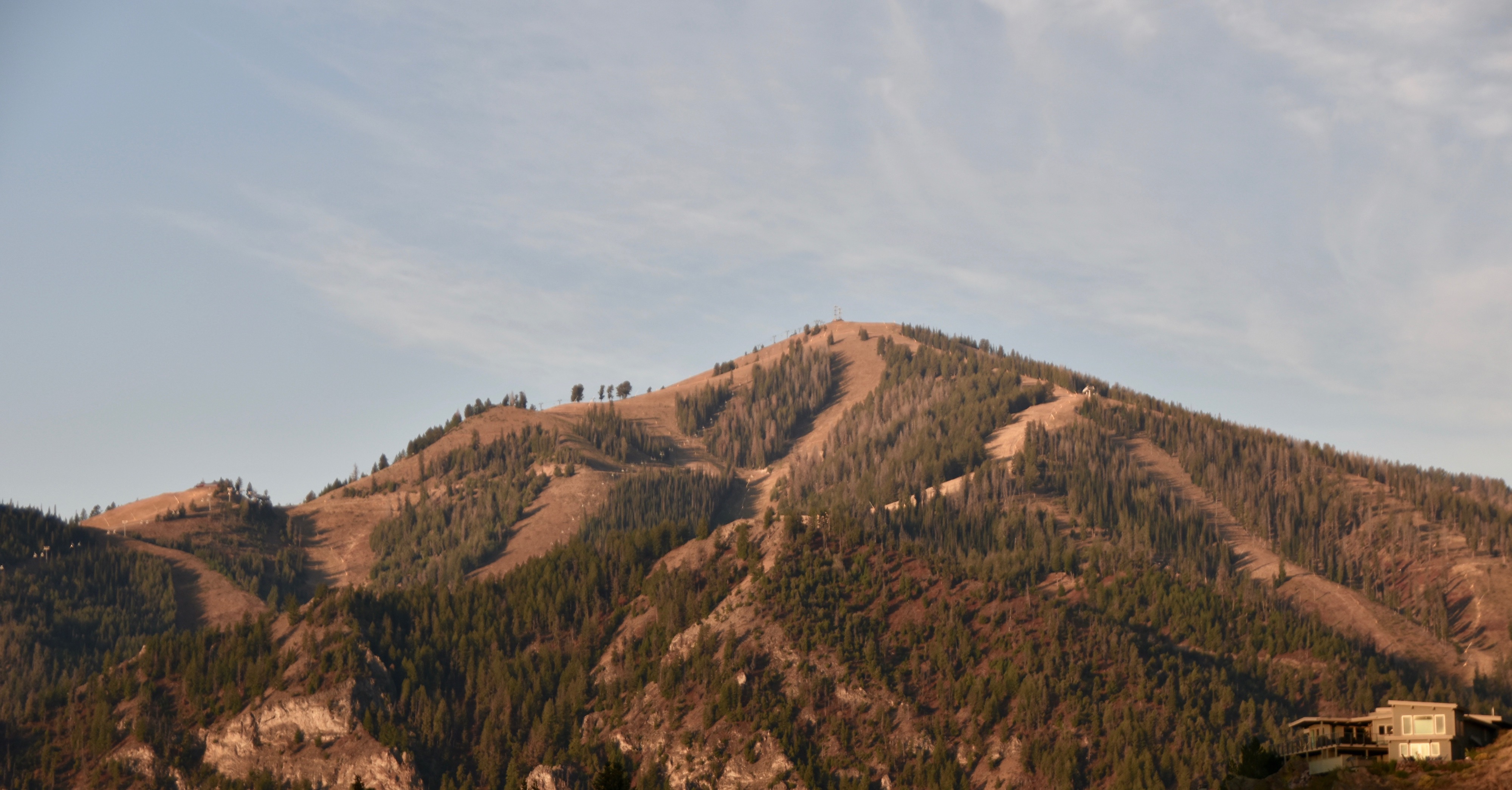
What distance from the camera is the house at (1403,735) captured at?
133m

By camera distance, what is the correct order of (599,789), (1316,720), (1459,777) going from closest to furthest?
(599,789) → (1459,777) → (1316,720)

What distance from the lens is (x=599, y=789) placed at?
108m

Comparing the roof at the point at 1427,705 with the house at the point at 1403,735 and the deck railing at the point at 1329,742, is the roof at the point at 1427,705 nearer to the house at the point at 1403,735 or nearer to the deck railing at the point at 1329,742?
the house at the point at 1403,735

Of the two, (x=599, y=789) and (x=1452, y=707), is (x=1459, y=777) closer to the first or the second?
(x=1452, y=707)

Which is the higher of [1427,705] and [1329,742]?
[1427,705]

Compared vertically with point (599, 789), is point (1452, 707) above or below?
above

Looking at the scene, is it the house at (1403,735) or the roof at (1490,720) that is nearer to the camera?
the house at (1403,735)

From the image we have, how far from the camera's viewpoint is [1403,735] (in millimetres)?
136125

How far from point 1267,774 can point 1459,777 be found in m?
23.3

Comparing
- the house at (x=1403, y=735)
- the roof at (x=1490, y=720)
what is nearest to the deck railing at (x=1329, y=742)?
the house at (x=1403, y=735)

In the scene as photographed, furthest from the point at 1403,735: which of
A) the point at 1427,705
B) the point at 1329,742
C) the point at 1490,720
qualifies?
the point at 1329,742

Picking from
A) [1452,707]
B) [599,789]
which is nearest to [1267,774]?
[1452,707]

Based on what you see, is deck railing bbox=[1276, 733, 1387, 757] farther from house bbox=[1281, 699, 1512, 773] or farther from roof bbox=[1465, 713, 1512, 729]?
roof bbox=[1465, 713, 1512, 729]

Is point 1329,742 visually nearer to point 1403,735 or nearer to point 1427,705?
point 1403,735
